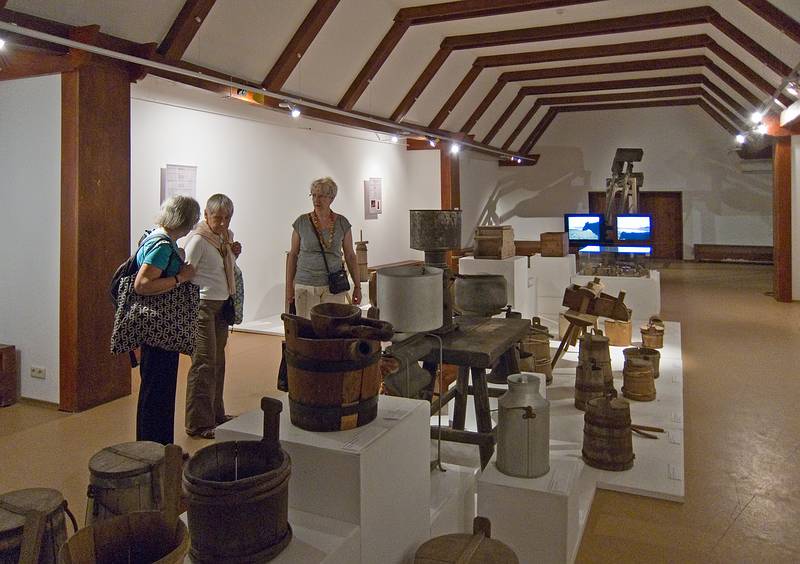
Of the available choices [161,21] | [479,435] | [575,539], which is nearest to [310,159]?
[161,21]

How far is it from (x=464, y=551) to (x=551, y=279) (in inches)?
260

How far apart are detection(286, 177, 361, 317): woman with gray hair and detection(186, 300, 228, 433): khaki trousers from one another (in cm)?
55

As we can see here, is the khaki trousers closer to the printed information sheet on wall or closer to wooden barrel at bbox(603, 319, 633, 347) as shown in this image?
the printed information sheet on wall

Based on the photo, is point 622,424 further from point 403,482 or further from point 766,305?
point 766,305

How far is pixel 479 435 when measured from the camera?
126 inches

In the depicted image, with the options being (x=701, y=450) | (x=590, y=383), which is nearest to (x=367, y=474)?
(x=701, y=450)

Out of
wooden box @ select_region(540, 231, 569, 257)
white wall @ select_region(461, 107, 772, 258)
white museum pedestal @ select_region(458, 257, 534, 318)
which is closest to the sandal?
white museum pedestal @ select_region(458, 257, 534, 318)

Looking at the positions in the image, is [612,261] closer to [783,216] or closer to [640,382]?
[783,216]

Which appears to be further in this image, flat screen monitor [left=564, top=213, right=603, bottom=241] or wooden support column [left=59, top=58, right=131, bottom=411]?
flat screen monitor [left=564, top=213, right=603, bottom=241]

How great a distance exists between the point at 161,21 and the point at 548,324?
5240 millimetres

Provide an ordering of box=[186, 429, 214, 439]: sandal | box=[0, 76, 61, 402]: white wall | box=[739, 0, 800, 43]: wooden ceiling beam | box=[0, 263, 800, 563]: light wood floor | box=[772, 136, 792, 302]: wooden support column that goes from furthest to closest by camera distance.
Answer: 1. box=[772, 136, 792, 302]: wooden support column
2. box=[739, 0, 800, 43]: wooden ceiling beam
3. box=[0, 76, 61, 402]: white wall
4. box=[186, 429, 214, 439]: sandal
5. box=[0, 263, 800, 563]: light wood floor

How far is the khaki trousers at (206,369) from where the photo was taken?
382 cm

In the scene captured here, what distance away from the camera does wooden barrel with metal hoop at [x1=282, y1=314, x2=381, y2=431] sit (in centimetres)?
181

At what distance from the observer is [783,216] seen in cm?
968
